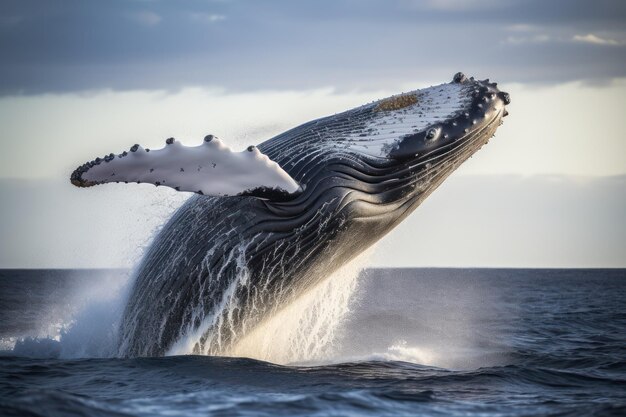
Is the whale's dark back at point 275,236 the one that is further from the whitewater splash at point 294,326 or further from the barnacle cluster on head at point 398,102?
the barnacle cluster on head at point 398,102

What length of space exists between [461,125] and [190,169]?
9.62 feet

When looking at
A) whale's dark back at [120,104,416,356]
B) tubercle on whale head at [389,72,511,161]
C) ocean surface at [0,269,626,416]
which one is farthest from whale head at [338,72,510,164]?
ocean surface at [0,269,626,416]

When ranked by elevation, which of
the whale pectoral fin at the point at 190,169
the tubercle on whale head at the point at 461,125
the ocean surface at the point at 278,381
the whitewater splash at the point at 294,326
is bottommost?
the ocean surface at the point at 278,381

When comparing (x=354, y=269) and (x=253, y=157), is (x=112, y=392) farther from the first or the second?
(x=354, y=269)

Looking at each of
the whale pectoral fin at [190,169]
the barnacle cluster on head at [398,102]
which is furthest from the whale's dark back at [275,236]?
the whale pectoral fin at [190,169]

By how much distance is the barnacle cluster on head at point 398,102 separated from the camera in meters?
9.38

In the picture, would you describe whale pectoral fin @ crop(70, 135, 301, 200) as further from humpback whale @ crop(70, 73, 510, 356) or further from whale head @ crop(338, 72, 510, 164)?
whale head @ crop(338, 72, 510, 164)

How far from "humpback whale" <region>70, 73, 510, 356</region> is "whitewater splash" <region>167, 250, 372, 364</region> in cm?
4

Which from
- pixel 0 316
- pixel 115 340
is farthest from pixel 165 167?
pixel 0 316

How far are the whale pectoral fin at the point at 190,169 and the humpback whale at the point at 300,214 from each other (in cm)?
17

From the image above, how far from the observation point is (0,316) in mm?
24750

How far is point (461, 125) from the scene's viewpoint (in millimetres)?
9039

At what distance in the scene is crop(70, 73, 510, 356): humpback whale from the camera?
8.65m

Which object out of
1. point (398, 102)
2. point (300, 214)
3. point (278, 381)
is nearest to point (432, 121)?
point (398, 102)
